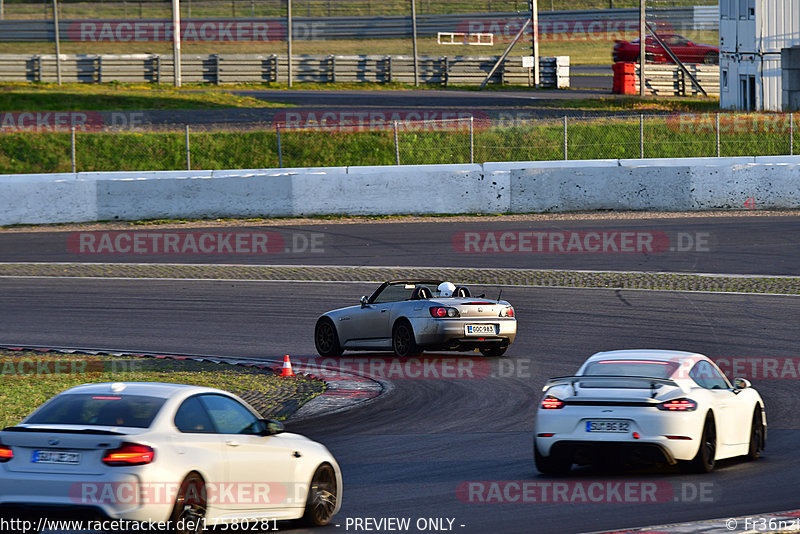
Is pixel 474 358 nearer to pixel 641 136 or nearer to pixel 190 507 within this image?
pixel 190 507

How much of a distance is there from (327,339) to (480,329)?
2.31 m

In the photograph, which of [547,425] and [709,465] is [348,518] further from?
[709,465]

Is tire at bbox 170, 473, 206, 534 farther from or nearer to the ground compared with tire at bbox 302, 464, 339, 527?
farther from the ground

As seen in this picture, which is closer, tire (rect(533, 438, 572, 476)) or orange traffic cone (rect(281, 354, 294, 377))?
tire (rect(533, 438, 572, 476))

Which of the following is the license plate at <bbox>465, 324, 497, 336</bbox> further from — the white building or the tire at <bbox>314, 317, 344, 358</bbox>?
the white building

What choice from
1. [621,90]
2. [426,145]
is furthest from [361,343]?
[621,90]

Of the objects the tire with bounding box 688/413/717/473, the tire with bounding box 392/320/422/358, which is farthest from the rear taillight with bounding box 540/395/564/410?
the tire with bounding box 392/320/422/358

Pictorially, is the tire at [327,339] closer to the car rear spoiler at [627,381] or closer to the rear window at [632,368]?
the rear window at [632,368]

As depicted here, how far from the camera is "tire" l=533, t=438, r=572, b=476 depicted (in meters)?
9.98

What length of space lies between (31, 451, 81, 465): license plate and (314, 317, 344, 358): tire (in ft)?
33.5

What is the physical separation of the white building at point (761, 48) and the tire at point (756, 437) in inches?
1295

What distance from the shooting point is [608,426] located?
9820 millimetres

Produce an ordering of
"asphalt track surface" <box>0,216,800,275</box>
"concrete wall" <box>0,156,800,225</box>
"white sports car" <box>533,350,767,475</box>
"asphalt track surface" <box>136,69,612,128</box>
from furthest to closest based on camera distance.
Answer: "asphalt track surface" <box>136,69,612,128</box> < "concrete wall" <box>0,156,800,225</box> < "asphalt track surface" <box>0,216,800,275</box> < "white sports car" <box>533,350,767,475</box>

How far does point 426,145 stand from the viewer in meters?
33.0
